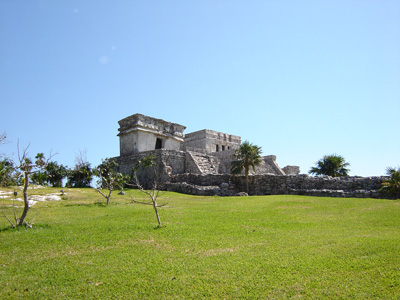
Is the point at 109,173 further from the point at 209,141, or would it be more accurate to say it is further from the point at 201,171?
the point at 209,141

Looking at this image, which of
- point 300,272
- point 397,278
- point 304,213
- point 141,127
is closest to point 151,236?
point 300,272

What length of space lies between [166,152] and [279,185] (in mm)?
8968

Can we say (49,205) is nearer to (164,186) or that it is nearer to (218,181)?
(164,186)

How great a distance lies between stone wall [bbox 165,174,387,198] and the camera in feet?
59.5

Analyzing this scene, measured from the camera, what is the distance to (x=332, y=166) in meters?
29.2

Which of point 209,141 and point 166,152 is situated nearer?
point 166,152

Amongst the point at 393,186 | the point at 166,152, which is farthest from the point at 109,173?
the point at 393,186

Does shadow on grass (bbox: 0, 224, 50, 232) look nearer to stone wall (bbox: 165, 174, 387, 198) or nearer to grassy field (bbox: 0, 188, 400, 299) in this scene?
grassy field (bbox: 0, 188, 400, 299)

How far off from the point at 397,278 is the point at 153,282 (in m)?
4.06

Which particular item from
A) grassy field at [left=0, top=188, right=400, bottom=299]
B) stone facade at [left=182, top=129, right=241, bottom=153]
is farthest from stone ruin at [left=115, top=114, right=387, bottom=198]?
grassy field at [left=0, top=188, right=400, bottom=299]

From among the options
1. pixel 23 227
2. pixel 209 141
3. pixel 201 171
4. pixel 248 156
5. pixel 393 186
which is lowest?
pixel 23 227

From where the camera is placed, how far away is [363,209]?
489 inches

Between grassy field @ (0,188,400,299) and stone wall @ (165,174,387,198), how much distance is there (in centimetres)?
779

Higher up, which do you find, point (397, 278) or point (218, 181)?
point (218, 181)
